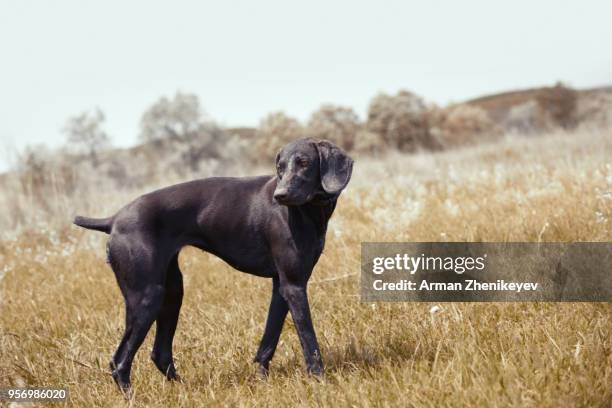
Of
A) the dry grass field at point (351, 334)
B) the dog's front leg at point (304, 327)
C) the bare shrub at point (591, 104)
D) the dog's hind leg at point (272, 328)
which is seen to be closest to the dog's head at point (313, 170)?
the dog's front leg at point (304, 327)

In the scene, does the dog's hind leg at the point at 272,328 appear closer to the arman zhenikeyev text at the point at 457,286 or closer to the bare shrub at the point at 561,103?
the arman zhenikeyev text at the point at 457,286

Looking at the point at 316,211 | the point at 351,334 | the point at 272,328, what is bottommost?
the point at 351,334

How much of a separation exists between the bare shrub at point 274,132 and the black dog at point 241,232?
44951 mm

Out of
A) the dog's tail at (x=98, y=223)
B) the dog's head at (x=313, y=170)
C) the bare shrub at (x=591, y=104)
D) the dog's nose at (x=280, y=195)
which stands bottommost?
the dog's tail at (x=98, y=223)

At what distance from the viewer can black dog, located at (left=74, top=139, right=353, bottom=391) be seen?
314 centimetres

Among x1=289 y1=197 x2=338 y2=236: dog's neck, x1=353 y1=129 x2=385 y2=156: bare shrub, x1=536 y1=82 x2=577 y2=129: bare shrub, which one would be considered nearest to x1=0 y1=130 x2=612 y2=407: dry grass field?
x1=289 y1=197 x2=338 y2=236: dog's neck

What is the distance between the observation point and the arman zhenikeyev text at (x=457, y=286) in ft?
14.4

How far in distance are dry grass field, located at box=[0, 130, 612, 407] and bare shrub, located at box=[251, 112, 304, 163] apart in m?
41.7

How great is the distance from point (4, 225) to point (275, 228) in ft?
32.0

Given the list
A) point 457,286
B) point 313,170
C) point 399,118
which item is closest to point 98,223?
point 313,170

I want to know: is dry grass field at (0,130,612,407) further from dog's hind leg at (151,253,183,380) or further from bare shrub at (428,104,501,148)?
bare shrub at (428,104,501,148)

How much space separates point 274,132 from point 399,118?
12.2 metres

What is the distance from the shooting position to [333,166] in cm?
312

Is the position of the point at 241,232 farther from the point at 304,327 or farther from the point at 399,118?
the point at 399,118
